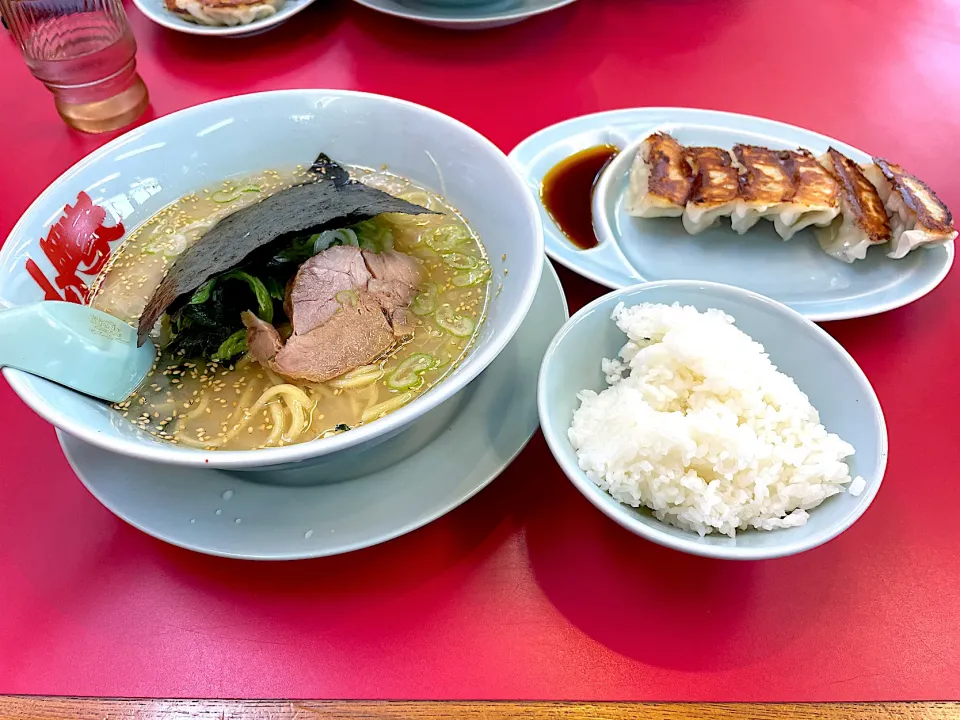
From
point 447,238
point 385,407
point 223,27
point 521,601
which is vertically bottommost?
point 521,601

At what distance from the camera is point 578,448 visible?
1219 millimetres

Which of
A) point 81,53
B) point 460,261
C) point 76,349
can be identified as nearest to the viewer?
point 76,349

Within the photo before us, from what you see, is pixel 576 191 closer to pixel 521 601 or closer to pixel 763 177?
pixel 763 177

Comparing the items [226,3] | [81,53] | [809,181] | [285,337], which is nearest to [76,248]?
[285,337]

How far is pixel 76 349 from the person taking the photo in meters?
1.15

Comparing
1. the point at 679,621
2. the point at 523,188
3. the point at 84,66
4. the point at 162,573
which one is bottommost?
the point at 679,621

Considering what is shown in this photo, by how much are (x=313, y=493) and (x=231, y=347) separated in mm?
424

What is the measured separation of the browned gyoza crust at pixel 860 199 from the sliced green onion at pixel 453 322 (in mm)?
1117

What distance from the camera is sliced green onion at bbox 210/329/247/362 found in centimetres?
140

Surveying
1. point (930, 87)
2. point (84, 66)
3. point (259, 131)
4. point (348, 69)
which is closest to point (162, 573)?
point (259, 131)

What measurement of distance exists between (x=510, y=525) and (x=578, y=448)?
219 millimetres

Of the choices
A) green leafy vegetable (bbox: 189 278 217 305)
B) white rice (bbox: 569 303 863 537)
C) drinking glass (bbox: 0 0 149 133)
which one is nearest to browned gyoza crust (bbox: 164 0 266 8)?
drinking glass (bbox: 0 0 149 133)

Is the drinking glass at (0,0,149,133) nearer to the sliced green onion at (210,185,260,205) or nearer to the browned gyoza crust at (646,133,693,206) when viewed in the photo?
the sliced green onion at (210,185,260,205)

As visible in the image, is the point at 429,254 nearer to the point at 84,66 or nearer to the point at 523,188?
the point at 523,188
